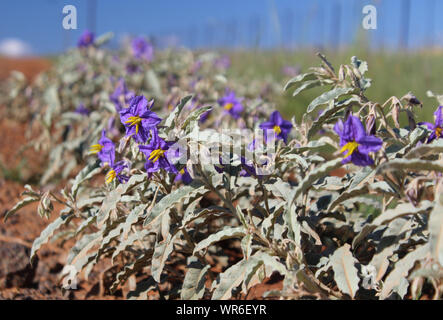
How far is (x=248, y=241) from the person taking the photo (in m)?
1.61

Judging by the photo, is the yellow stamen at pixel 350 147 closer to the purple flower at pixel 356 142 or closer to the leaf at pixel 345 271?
the purple flower at pixel 356 142

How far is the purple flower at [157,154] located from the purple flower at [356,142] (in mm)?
581

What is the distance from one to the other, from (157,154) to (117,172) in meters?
0.34

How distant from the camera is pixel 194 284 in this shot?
6.03ft

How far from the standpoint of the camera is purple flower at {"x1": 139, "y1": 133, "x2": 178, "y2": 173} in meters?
1.58

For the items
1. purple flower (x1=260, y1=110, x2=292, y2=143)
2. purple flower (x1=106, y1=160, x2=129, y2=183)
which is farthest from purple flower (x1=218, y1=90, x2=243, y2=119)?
purple flower (x1=106, y1=160, x2=129, y2=183)

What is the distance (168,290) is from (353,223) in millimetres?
915

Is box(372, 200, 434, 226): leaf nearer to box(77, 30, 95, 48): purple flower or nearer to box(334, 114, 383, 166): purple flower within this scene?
box(334, 114, 383, 166): purple flower

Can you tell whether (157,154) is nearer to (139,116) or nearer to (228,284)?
(139,116)

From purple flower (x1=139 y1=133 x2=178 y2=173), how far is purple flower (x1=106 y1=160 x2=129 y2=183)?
10.1 inches

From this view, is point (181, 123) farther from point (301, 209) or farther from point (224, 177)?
point (301, 209)

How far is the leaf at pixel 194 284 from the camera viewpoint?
1812 millimetres

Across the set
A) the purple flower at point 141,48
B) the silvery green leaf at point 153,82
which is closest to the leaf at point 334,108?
the silvery green leaf at point 153,82
